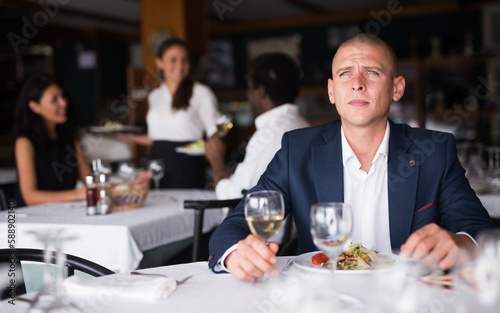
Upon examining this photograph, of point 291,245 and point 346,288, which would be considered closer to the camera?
point 346,288

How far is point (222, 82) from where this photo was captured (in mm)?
10633

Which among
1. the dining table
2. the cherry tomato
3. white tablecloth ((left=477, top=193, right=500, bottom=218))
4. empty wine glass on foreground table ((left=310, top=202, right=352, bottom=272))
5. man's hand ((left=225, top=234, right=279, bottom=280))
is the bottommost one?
white tablecloth ((left=477, top=193, right=500, bottom=218))

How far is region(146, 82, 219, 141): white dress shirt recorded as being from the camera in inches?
158

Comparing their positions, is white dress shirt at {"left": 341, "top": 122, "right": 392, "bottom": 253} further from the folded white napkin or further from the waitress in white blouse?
the waitress in white blouse

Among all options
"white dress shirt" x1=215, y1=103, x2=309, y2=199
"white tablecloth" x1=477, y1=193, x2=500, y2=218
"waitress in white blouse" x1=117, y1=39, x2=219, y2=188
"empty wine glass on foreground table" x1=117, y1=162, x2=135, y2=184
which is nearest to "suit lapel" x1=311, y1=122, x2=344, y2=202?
"white dress shirt" x1=215, y1=103, x2=309, y2=199

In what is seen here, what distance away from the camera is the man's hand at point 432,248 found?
1209mm

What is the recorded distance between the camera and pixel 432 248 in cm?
124

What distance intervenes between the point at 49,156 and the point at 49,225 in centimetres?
94

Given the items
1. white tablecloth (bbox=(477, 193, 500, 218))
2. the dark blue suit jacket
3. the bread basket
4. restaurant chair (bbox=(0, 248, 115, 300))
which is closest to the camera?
restaurant chair (bbox=(0, 248, 115, 300))

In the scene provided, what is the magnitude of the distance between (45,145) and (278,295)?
7.79ft

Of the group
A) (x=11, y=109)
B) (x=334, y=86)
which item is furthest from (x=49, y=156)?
(x=11, y=109)

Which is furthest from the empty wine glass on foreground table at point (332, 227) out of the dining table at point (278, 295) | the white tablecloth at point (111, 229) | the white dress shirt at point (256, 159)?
the white dress shirt at point (256, 159)

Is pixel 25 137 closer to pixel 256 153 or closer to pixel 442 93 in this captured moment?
pixel 256 153

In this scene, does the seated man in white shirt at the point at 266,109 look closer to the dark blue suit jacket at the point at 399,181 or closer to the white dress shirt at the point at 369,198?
the dark blue suit jacket at the point at 399,181
